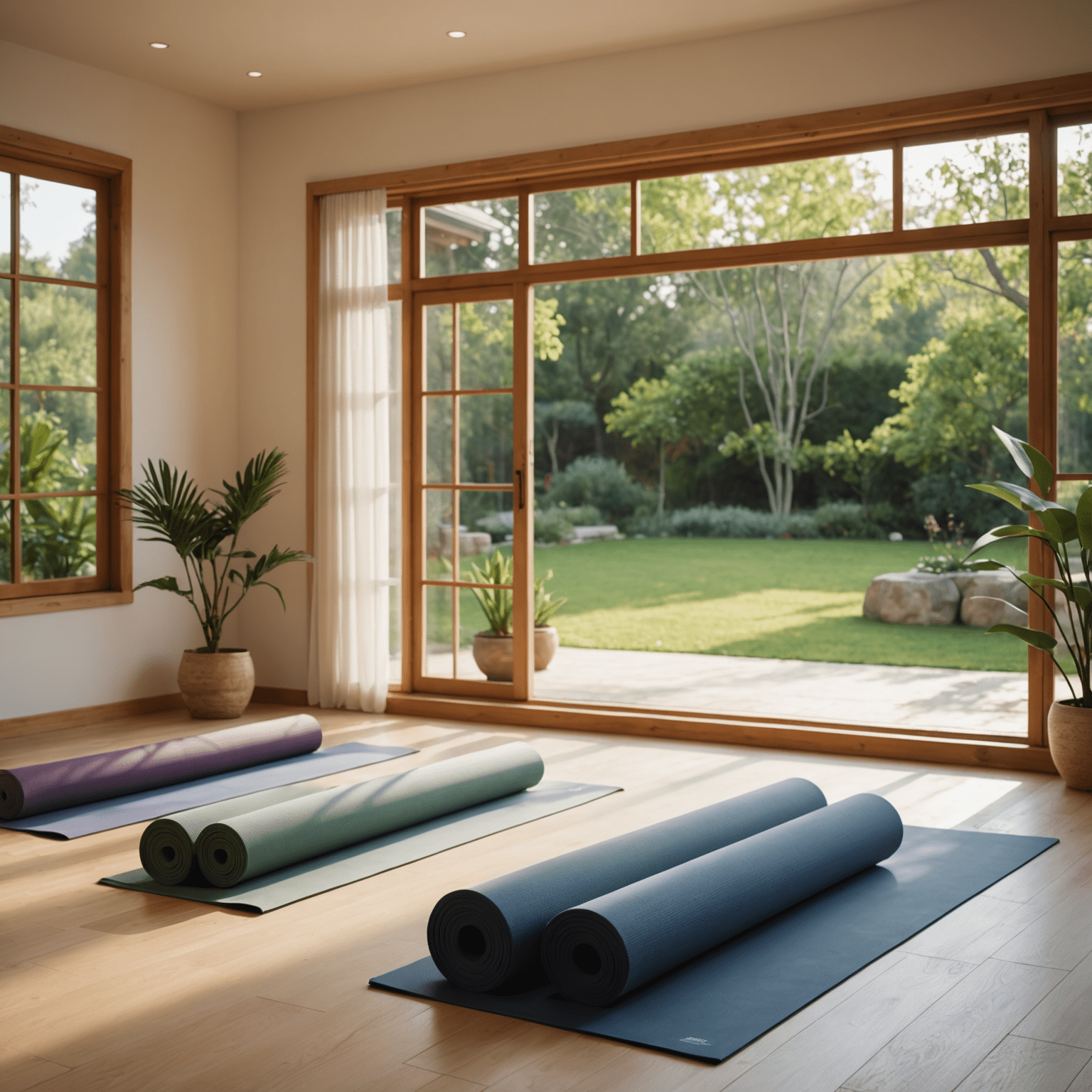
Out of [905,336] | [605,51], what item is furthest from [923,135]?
[905,336]

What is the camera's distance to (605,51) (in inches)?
218

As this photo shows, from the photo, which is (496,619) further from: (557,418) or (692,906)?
(557,418)

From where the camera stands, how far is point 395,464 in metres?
6.33

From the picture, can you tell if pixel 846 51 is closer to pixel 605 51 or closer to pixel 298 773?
pixel 605 51

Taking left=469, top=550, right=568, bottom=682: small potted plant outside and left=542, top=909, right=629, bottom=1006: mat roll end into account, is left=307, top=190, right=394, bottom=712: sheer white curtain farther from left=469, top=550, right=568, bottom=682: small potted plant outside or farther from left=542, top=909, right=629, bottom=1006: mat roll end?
left=542, top=909, right=629, bottom=1006: mat roll end

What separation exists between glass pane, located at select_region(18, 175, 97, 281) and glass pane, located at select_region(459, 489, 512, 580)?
7.06 ft

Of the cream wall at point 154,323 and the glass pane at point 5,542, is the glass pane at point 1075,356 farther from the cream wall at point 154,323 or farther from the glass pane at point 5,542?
the glass pane at point 5,542

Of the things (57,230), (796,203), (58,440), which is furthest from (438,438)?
(796,203)

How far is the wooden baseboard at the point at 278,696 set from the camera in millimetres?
6441

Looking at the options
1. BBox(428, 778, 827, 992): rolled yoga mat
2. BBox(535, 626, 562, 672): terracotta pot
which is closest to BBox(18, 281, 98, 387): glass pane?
BBox(535, 626, 562, 672): terracotta pot

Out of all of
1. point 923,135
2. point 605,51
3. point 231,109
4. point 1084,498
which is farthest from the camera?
point 231,109

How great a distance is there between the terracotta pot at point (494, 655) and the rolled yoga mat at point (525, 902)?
3.08 metres

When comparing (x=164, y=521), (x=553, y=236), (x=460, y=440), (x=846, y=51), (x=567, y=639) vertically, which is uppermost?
(x=846, y=51)

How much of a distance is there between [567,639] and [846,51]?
6450 millimetres
